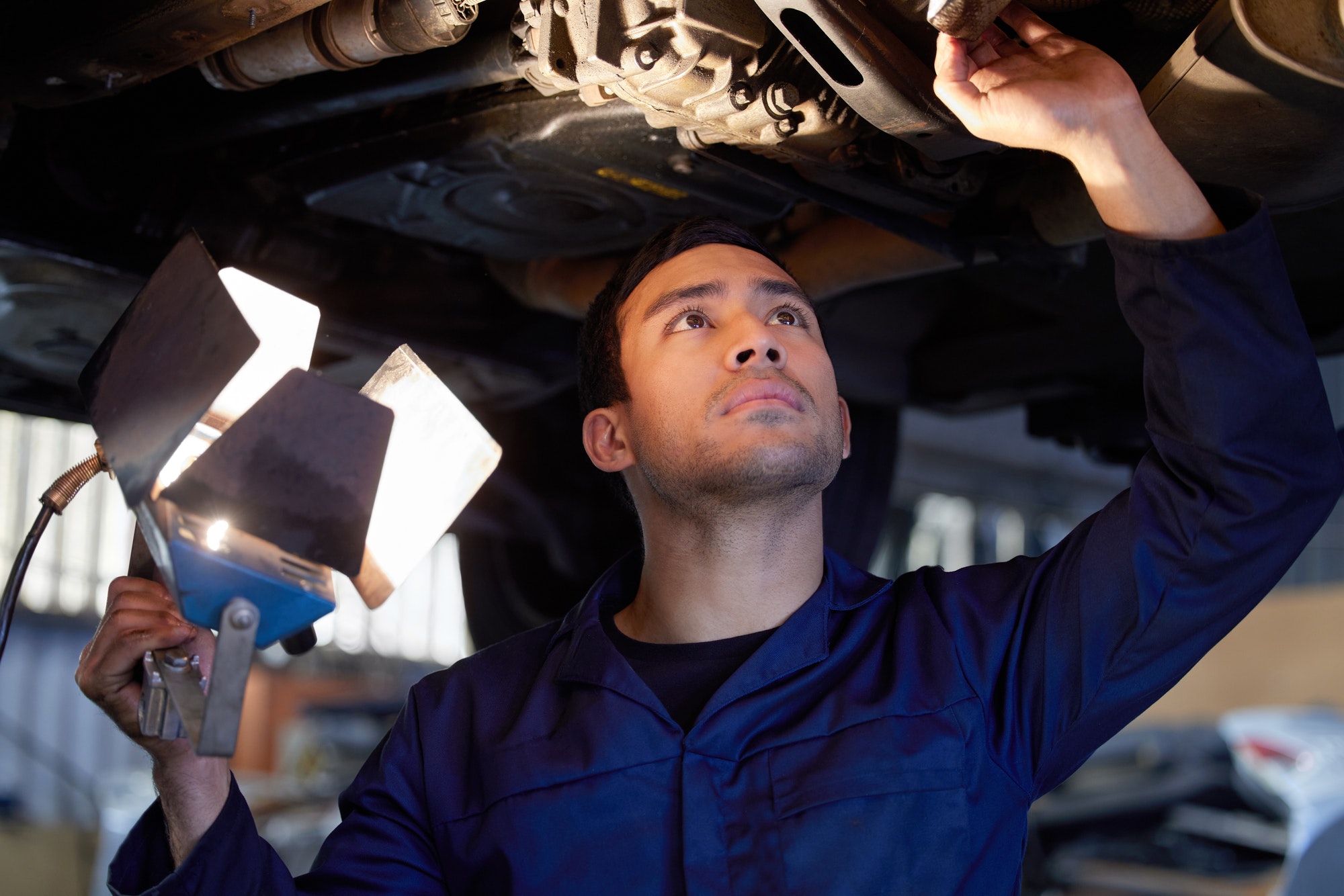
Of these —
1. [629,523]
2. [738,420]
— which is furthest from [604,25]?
[629,523]

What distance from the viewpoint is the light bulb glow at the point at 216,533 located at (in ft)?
3.16

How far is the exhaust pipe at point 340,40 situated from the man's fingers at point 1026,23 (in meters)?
0.57

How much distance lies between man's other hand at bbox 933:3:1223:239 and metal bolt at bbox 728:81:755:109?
21cm

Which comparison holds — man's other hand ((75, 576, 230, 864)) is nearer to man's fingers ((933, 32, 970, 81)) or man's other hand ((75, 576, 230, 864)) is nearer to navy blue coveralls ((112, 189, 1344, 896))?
navy blue coveralls ((112, 189, 1344, 896))

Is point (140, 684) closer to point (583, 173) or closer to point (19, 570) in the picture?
point (19, 570)

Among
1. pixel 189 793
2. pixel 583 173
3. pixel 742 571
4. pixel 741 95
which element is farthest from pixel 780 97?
pixel 189 793

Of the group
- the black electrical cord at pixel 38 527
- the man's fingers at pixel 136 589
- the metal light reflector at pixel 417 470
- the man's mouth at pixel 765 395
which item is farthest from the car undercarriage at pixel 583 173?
the man's fingers at pixel 136 589

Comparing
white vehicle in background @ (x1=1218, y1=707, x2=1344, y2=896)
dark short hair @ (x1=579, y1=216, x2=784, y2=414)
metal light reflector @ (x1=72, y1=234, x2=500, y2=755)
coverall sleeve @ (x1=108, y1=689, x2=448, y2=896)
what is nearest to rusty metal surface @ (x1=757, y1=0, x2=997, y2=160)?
dark short hair @ (x1=579, y1=216, x2=784, y2=414)

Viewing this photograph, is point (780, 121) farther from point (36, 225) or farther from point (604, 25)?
point (36, 225)

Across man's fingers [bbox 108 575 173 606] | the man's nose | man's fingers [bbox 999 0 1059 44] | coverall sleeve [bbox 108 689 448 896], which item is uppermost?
man's fingers [bbox 999 0 1059 44]

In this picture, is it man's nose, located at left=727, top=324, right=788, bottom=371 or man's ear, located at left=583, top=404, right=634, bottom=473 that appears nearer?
man's nose, located at left=727, top=324, right=788, bottom=371

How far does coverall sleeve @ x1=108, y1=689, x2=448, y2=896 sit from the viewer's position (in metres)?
1.24

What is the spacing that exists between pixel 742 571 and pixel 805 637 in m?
0.15

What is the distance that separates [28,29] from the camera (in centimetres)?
147
